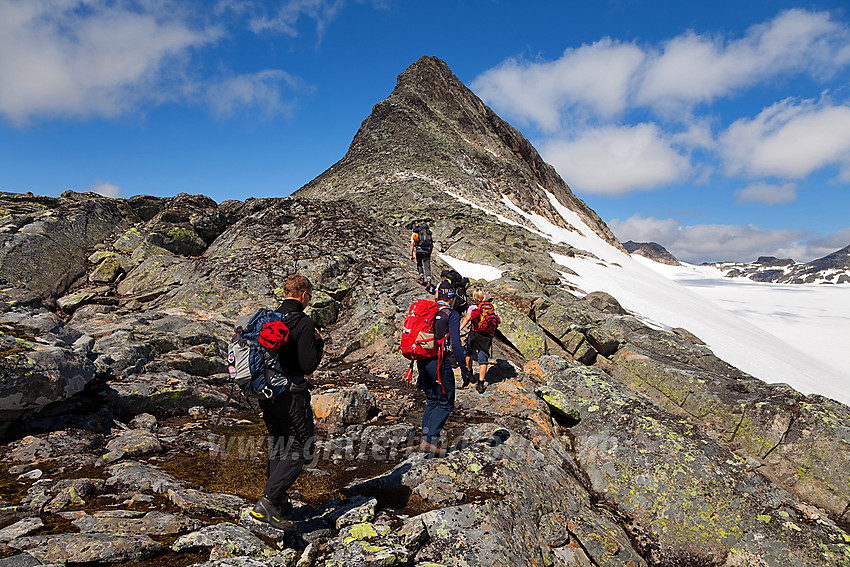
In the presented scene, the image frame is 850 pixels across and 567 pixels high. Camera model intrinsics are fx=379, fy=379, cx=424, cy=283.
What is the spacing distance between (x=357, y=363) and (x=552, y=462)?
7.65 m

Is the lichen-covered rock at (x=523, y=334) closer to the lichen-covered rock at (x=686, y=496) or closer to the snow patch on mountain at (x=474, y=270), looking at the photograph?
the lichen-covered rock at (x=686, y=496)

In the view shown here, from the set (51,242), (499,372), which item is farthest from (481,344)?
(51,242)

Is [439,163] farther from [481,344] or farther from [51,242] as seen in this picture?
[481,344]

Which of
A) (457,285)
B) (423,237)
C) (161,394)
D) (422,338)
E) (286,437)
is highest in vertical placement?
(423,237)

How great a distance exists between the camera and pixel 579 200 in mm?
81062

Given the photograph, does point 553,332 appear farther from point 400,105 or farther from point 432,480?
point 400,105

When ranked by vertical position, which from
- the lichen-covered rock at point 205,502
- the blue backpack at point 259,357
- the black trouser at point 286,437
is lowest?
the lichen-covered rock at point 205,502

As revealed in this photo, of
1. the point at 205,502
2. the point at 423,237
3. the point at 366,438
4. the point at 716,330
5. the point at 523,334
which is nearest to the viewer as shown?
the point at 205,502

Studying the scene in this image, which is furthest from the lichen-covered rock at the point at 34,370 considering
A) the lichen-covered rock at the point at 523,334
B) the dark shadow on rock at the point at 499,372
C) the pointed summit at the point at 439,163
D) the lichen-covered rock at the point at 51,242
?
the pointed summit at the point at 439,163

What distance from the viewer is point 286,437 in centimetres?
505

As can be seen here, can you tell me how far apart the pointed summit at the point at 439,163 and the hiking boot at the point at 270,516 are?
32000mm

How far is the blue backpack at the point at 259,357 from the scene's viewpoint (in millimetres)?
4680

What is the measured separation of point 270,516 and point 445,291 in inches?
245

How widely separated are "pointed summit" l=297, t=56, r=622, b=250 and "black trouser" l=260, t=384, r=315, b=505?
3136 cm
